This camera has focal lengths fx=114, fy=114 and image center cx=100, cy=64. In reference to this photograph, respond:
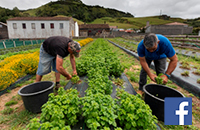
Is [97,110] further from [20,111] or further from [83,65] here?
[83,65]

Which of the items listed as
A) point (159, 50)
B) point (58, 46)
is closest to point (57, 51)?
point (58, 46)

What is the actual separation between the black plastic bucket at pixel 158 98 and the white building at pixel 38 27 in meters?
30.6

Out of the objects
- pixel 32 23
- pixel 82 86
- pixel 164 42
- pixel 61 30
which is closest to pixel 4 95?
pixel 82 86

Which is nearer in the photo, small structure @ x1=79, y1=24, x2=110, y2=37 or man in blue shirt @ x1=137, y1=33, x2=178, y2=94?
man in blue shirt @ x1=137, y1=33, x2=178, y2=94

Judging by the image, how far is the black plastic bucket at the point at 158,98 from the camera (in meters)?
2.32

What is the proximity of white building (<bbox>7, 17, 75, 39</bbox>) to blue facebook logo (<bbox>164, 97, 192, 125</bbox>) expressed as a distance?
1227 inches

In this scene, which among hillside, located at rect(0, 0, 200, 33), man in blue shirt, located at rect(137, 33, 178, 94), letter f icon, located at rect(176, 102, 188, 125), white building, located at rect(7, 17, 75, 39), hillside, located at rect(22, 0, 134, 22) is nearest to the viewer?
man in blue shirt, located at rect(137, 33, 178, 94)

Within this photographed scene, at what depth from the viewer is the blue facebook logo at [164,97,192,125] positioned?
2.26 m

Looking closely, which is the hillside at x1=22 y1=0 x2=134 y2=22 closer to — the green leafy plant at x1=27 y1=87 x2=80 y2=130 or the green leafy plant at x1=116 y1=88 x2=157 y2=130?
the green leafy plant at x1=27 y1=87 x2=80 y2=130

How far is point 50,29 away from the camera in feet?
102

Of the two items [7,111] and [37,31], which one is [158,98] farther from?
[37,31]

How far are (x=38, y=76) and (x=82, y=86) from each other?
134 centimetres

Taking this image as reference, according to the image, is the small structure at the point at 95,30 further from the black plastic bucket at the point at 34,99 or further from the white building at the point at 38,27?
the black plastic bucket at the point at 34,99

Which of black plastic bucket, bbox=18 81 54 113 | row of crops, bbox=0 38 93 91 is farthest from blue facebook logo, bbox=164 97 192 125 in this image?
row of crops, bbox=0 38 93 91
